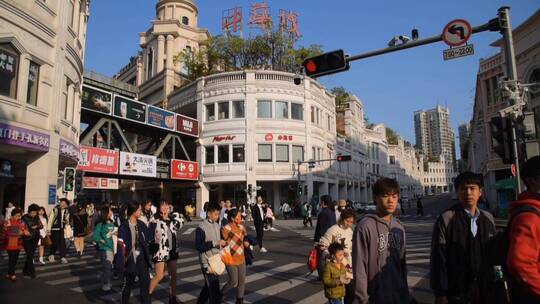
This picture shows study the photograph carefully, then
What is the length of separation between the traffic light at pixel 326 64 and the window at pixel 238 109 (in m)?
29.6

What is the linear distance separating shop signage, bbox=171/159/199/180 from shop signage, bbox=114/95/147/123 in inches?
201

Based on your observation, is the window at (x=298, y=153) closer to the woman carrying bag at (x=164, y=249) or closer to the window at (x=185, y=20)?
the window at (x=185, y=20)

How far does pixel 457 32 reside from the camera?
349 inches

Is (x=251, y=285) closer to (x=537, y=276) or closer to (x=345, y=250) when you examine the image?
(x=345, y=250)

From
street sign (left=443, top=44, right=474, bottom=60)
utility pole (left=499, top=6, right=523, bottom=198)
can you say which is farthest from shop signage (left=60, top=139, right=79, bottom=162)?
utility pole (left=499, top=6, right=523, bottom=198)

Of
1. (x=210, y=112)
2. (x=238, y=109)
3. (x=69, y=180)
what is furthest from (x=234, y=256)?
(x=210, y=112)

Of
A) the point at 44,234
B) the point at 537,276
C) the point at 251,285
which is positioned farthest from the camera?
the point at 44,234

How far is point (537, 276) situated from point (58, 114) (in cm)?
1892

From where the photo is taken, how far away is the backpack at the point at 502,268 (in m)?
2.75

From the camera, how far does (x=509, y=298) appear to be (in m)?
2.84

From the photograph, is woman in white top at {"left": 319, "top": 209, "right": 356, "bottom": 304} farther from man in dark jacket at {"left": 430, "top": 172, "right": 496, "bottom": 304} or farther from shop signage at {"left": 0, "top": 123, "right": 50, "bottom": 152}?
shop signage at {"left": 0, "top": 123, "right": 50, "bottom": 152}

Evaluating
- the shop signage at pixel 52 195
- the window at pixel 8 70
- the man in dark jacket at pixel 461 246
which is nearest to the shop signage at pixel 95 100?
the shop signage at pixel 52 195

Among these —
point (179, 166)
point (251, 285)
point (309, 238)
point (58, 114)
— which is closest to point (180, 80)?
point (179, 166)

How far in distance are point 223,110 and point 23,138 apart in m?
26.1
